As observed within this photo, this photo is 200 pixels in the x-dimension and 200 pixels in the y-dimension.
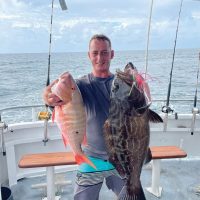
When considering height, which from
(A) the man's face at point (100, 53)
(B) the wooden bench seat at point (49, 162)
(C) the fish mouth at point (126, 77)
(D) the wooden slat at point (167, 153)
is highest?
(A) the man's face at point (100, 53)

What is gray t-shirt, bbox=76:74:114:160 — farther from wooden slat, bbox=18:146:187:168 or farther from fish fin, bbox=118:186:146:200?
wooden slat, bbox=18:146:187:168

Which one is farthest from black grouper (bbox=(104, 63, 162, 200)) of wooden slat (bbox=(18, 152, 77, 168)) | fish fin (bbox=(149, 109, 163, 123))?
wooden slat (bbox=(18, 152, 77, 168))

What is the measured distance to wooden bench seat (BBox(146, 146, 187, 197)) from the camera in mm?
4074

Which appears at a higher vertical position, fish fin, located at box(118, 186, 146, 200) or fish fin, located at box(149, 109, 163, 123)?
fish fin, located at box(149, 109, 163, 123)

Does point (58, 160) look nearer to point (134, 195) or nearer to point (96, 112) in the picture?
point (96, 112)

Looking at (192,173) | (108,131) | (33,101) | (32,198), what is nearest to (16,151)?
(32,198)

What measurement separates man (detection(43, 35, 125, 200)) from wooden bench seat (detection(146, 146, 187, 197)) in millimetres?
1493

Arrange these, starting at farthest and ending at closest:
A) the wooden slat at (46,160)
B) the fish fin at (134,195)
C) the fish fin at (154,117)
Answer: the wooden slat at (46,160) → the fish fin at (134,195) → the fish fin at (154,117)

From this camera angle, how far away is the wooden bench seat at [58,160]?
379cm

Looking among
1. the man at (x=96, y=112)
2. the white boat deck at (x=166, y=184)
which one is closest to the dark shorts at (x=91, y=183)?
the man at (x=96, y=112)

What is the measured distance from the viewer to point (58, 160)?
385 centimetres

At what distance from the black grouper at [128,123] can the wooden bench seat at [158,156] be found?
7.03 feet

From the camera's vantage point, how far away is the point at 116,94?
178cm

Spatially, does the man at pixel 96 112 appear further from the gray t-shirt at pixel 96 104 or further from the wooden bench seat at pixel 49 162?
the wooden bench seat at pixel 49 162
